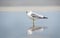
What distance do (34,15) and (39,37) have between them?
0.26 metres

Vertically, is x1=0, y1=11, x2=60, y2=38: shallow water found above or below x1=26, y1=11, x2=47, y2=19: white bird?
below

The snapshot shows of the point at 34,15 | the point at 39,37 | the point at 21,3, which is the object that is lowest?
the point at 39,37

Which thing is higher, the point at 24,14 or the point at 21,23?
the point at 24,14

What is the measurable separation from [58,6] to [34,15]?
32cm

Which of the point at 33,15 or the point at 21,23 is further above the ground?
the point at 33,15

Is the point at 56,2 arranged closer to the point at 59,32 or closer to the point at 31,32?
the point at 59,32

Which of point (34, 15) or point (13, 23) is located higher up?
point (34, 15)

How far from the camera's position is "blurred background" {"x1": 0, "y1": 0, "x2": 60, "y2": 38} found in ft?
4.71

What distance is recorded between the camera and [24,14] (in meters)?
1.45

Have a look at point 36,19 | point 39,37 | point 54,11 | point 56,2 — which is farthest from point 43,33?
point 56,2

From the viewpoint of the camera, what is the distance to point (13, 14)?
1.46m

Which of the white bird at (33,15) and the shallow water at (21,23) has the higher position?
the white bird at (33,15)

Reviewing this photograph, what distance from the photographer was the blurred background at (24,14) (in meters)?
1.44

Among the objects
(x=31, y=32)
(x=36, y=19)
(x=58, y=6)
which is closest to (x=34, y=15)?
(x=36, y=19)
